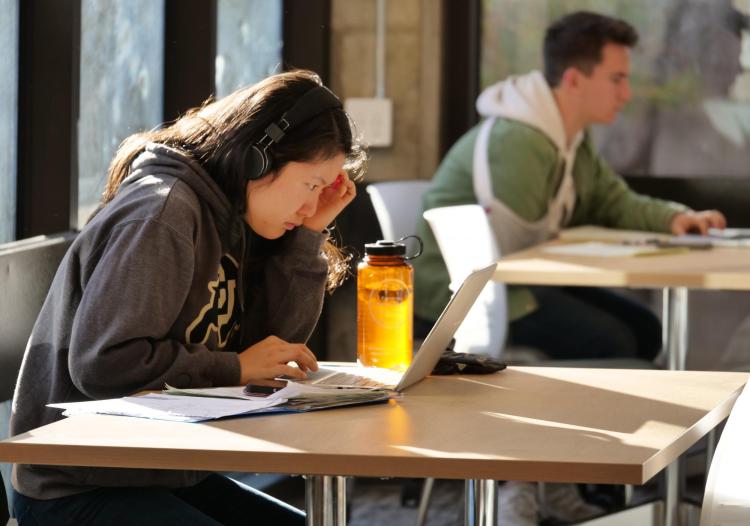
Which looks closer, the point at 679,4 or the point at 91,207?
the point at 91,207

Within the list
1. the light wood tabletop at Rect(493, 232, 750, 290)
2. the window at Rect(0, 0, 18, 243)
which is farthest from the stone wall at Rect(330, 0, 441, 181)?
the window at Rect(0, 0, 18, 243)

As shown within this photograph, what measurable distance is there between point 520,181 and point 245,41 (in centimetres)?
95

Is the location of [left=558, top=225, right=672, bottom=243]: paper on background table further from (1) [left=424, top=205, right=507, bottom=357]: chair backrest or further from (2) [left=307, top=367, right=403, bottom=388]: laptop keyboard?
(2) [left=307, top=367, right=403, bottom=388]: laptop keyboard

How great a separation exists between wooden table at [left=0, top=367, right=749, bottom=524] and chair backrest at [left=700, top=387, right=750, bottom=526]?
63 mm

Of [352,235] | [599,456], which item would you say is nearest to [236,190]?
[599,456]

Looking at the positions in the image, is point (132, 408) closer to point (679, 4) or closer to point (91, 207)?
point (91, 207)

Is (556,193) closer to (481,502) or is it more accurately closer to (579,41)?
(579,41)

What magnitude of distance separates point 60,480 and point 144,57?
5.91ft

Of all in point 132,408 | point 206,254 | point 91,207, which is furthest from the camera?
point 91,207

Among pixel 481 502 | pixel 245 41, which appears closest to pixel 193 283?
pixel 481 502

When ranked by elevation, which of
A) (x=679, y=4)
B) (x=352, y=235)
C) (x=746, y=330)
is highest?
(x=679, y=4)

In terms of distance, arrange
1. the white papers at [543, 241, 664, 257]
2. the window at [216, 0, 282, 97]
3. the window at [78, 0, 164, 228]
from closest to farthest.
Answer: the window at [78, 0, 164, 228], the white papers at [543, 241, 664, 257], the window at [216, 0, 282, 97]

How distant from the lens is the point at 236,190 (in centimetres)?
200

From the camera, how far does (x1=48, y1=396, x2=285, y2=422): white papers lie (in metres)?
1.59
